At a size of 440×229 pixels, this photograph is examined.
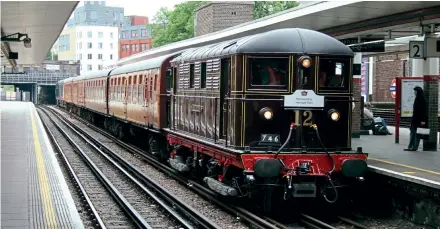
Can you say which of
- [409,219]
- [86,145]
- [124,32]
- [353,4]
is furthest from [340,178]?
[124,32]

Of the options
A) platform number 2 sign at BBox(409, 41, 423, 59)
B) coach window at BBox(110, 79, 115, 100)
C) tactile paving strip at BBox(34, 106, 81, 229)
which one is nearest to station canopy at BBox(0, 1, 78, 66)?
coach window at BBox(110, 79, 115, 100)

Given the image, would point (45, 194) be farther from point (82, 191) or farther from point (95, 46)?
point (95, 46)

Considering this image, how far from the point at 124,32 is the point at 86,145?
108 meters

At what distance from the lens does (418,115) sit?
1603 centimetres

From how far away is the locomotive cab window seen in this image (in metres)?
11.1

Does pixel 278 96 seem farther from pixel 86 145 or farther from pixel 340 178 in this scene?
pixel 86 145

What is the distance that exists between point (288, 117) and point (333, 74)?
43.1 inches

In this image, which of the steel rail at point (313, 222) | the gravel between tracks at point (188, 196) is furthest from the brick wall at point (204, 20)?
the steel rail at point (313, 222)

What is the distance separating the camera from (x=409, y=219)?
1112 centimetres

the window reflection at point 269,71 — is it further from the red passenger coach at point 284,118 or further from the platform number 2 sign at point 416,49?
the platform number 2 sign at point 416,49

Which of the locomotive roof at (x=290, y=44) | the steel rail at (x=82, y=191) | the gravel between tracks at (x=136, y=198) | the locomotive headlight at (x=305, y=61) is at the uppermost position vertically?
the locomotive roof at (x=290, y=44)

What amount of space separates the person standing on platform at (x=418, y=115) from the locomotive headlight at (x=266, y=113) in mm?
6278

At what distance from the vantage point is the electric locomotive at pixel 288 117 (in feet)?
34.8

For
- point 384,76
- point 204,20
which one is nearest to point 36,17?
point 384,76
